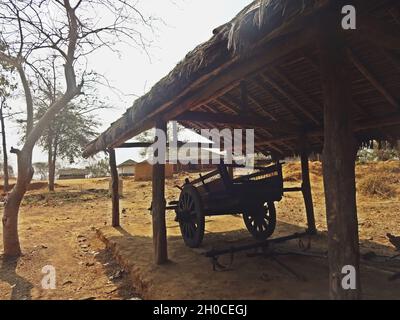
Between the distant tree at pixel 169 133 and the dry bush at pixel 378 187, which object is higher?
the distant tree at pixel 169 133

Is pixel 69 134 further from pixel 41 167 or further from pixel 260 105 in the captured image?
pixel 41 167

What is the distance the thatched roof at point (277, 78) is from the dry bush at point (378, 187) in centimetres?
706

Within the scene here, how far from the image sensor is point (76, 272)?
20.5ft

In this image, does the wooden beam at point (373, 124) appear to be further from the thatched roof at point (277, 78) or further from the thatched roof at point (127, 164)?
the thatched roof at point (127, 164)

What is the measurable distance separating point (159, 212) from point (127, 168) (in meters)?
46.4

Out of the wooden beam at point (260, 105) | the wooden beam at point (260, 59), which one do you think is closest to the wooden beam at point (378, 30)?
the wooden beam at point (260, 59)

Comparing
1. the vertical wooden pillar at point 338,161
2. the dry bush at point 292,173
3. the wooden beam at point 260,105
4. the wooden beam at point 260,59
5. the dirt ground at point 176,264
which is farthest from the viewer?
the dry bush at point 292,173

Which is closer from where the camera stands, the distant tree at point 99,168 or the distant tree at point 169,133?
the distant tree at point 169,133

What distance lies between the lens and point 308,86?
18.9ft

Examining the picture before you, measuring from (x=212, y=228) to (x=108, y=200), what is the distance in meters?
11.0

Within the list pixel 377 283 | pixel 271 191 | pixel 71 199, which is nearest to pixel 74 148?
pixel 71 199

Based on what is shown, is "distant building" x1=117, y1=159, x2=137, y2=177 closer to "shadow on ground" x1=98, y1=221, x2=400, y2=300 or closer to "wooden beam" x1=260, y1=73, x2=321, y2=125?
"shadow on ground" x1=98, y1=221, x2=400, y2=300

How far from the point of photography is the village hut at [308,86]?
2428mm
